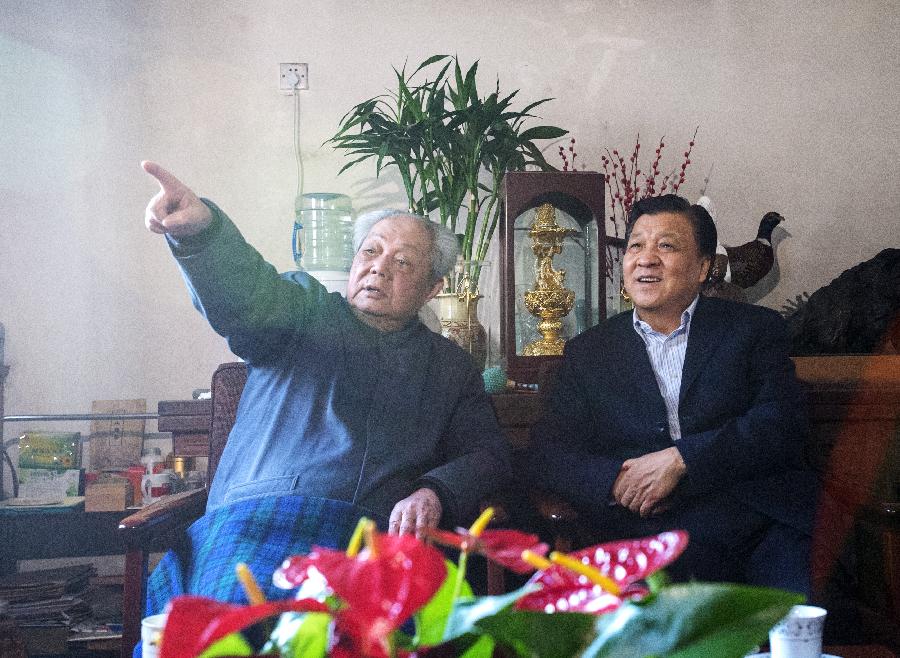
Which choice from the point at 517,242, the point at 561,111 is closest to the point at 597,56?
the point at 561,111

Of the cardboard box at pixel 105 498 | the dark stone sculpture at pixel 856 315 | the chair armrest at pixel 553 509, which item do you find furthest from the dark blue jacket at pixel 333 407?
the dark stone sculpture at pixel 856 315

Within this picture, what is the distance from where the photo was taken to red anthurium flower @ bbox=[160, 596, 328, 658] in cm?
37

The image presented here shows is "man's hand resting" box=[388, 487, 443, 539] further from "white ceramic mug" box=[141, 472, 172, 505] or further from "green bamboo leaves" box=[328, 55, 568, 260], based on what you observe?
"white ceramic mug" box=[141, 472, 172, 505]

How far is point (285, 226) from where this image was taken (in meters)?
2.76

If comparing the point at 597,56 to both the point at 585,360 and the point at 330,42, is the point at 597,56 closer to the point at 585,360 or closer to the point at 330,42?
the point at 330,42

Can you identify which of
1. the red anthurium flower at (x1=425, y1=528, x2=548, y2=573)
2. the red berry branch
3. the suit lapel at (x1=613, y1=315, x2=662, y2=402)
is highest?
the red berry branch

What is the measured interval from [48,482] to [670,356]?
1840 mm

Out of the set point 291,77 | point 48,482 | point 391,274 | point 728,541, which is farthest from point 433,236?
point 48,482

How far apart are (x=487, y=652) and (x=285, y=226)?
241 cm

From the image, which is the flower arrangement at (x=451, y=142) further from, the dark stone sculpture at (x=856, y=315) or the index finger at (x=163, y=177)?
the index finger at (x=163, y=177)

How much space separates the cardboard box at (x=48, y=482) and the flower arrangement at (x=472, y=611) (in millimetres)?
2326

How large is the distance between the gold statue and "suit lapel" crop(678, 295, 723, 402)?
0.47 m

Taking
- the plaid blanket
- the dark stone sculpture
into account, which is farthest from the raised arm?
the dark stone sculpture

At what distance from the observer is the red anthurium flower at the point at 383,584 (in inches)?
14.0
